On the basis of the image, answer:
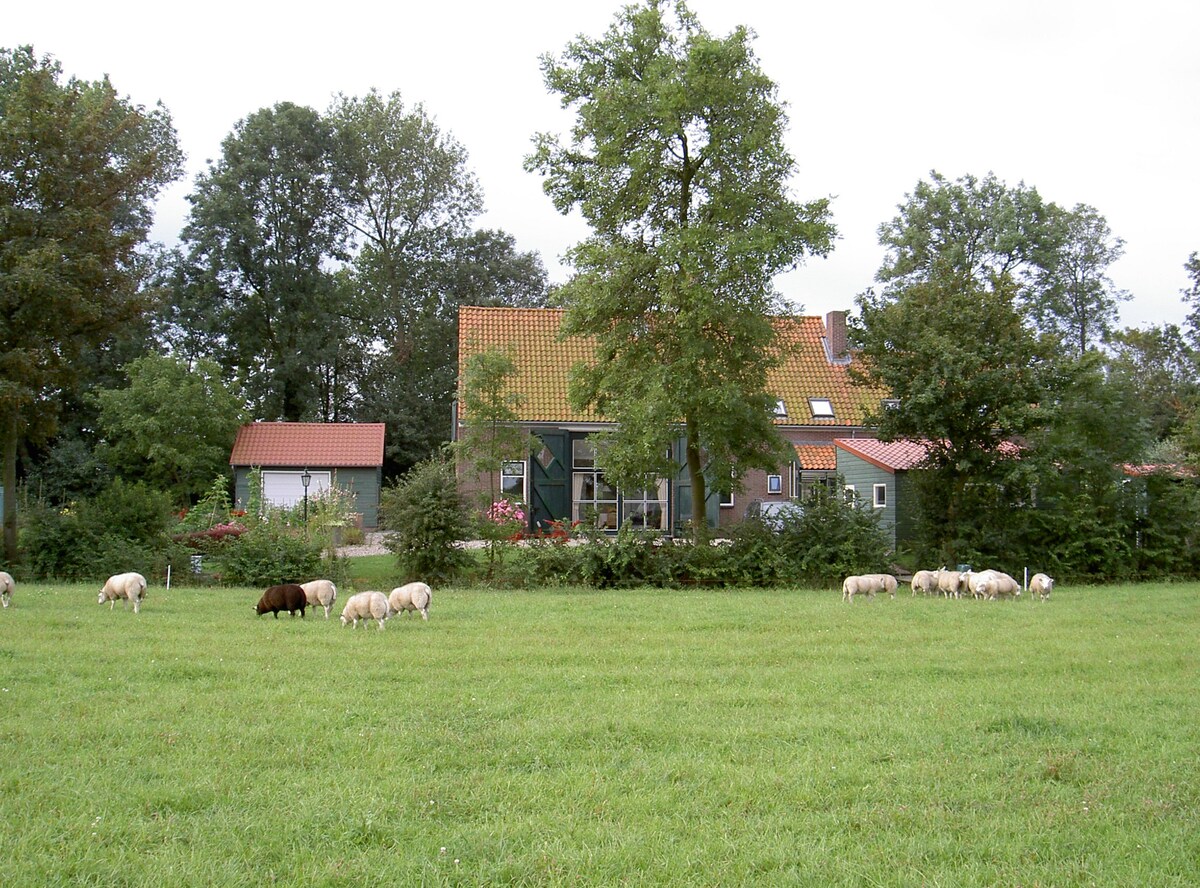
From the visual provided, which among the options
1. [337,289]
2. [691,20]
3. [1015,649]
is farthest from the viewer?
[337,289]

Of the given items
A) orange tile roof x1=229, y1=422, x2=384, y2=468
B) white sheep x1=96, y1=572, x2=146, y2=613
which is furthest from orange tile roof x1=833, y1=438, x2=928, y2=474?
orange tile roof x1=229, y1=422, x2=384, y2=468

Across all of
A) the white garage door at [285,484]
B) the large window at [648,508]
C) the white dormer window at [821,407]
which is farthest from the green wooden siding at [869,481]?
the white garage door at [285,484]

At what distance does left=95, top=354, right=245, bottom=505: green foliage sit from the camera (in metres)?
40.2

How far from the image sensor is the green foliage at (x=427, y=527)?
22922 millimetres

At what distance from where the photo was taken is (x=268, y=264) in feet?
173

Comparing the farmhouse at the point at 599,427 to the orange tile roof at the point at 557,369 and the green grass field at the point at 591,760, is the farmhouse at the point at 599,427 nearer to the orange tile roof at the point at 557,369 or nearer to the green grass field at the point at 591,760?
the orange tile roof at the point at 557,369

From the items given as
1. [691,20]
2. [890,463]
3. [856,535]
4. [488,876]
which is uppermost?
[691,20]

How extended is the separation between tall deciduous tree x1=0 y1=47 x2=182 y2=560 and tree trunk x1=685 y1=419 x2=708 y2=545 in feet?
42.6

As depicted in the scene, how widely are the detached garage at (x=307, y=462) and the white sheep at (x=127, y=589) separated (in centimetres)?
2514

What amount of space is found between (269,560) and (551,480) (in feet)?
49.1

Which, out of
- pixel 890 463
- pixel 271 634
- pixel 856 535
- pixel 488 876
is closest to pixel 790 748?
pixel 488 876

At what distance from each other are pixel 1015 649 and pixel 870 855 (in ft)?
26.9

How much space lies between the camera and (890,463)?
29.0 meters

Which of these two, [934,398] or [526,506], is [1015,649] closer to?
[934,398]
